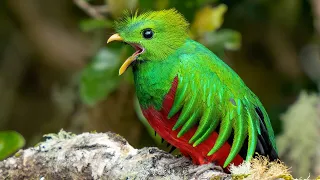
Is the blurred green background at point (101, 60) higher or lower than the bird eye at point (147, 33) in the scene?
higher

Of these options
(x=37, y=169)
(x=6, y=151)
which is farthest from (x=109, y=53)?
(x=37, y=169)

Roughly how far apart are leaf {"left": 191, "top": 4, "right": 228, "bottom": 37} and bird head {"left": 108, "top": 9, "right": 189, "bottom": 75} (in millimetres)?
1093

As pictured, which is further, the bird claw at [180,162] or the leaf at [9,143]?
the leaf at [9,143]

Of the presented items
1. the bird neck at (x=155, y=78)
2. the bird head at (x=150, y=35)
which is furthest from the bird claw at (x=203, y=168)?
the bird head at (x=150, y=35)

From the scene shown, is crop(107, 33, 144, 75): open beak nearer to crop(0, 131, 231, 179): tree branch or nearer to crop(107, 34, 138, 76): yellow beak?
crop(107, 34, 138, 76): yellow beak

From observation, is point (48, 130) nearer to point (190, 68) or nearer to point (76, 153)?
point (76, 153)

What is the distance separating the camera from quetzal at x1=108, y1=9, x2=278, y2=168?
1.80 meters

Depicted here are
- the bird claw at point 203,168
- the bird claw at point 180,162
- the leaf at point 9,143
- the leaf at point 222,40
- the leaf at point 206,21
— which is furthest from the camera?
the leaf at point 222,40

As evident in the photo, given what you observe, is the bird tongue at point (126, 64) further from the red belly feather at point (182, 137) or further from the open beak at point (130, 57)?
the red belly feather at point (182, 137)

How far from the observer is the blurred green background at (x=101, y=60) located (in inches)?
130

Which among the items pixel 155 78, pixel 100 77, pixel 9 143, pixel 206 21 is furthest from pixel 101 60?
pixel 155 78

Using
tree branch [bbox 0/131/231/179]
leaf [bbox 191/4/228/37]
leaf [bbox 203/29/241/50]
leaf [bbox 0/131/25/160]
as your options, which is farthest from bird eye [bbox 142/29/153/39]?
leaf [bbox 203/29/241/50]

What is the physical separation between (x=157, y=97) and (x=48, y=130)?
2.82 m

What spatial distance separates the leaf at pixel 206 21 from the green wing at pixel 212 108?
1.23 m
